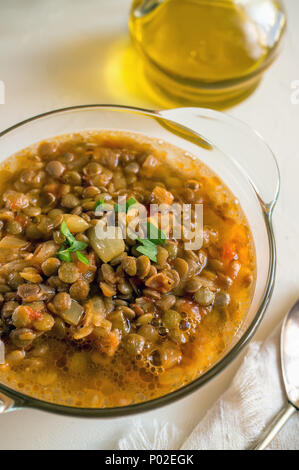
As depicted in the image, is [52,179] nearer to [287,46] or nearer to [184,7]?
[184,7]

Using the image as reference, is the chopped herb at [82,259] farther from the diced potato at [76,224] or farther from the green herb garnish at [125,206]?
the green herb garnish at [125,206]

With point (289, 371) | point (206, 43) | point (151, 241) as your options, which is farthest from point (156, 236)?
point (206, 43)

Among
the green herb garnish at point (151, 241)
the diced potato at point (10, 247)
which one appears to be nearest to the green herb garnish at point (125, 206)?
the green herb garnish at point (151, 241)

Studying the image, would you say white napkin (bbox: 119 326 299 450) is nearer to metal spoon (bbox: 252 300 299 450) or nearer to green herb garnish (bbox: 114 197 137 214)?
metal spoon (bbox: 252 300 299 450)

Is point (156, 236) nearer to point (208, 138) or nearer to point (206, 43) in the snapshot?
point (208, 138)

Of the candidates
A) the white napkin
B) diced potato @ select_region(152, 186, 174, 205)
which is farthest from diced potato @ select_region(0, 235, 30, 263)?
the white napkin
